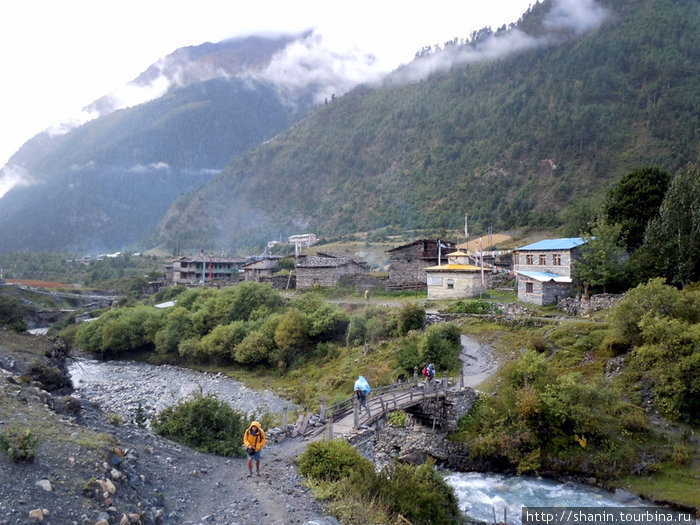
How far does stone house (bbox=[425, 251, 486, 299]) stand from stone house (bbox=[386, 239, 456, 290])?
755 cm

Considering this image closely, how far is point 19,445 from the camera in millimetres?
10516

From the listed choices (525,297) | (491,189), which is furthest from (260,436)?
(491,189)

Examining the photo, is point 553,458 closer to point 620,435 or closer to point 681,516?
point 620,435

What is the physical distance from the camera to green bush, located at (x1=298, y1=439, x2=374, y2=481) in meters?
14.0

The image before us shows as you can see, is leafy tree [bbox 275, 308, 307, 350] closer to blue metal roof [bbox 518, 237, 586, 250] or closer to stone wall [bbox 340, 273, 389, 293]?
stone wall [bbox 340, 273, 389, 293]

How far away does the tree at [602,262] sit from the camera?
3431cm

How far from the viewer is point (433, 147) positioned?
472 feet

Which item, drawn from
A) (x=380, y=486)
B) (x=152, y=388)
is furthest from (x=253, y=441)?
(x=152, y=388)

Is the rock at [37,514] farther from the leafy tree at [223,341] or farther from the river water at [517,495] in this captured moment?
the leafy tree at [223,341]

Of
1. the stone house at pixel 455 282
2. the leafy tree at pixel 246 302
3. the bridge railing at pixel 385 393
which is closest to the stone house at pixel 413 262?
the stone house at pixel 455 282

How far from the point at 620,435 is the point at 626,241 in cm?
2346

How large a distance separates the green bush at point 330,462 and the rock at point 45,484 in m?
6.57

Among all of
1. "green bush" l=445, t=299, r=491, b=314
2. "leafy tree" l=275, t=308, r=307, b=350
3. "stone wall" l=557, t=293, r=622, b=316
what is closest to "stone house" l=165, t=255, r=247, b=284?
"leafy tree" l=275, t=308, r=307, b=350

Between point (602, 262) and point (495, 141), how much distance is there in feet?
333
